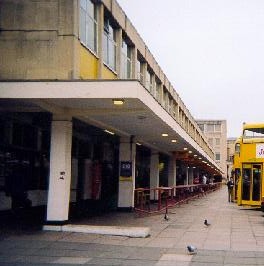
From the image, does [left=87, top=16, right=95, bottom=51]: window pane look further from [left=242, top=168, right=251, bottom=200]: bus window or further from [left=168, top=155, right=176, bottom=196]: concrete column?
[left=168, top=155, right=176, bottom=196]: concrete column

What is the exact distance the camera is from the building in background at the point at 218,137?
3976 inches

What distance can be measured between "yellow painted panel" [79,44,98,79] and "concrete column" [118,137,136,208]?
5.41 m

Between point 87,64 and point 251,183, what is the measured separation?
39.5 feet

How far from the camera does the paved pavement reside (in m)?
9.20

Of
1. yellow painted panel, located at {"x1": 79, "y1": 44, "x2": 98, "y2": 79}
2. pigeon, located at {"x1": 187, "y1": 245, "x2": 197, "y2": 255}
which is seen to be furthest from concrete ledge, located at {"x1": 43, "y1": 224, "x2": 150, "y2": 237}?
yellow painted panel, located at {"x1": 79, "y1": 44, "x2": 98, "y2": 79}

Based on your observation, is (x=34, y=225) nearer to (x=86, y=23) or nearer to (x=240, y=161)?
(x=86, y=23)

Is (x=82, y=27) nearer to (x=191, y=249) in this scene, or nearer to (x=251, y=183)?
(x=191, y=249)

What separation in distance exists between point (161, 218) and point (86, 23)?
7.33 metres

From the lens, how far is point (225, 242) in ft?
38.5

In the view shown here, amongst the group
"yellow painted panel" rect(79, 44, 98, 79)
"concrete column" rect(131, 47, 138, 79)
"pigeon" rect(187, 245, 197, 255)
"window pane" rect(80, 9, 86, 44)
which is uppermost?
"concrete column" rect(131, 47, 138, 79)

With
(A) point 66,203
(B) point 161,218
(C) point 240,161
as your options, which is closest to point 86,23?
(A) point 66,203

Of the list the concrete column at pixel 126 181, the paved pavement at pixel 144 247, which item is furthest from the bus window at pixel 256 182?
the paved pavement at pixel 144 247

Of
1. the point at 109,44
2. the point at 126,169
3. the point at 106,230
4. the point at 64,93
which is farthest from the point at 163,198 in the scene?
the point at 64,93

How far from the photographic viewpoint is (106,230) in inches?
506
